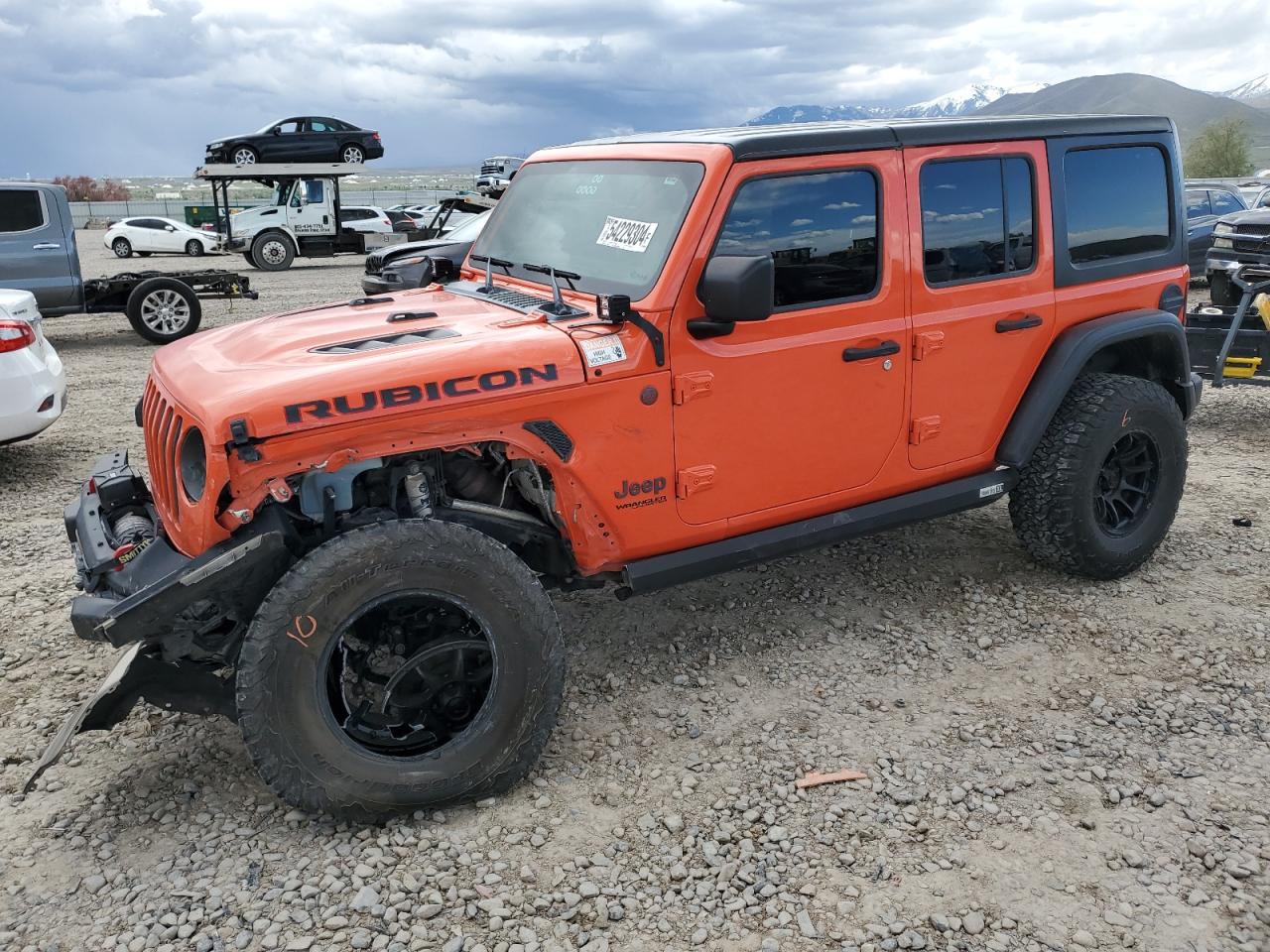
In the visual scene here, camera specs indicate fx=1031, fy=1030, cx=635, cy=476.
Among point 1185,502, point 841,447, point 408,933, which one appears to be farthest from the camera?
point 1185,502

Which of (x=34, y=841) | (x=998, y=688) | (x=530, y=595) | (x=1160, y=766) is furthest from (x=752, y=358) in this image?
(x=34, y=841)

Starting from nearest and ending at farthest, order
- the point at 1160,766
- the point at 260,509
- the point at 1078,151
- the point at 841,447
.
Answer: the point at 260,509 < the point at 1160,766 < the point at 841,447 < the point at 1078,151

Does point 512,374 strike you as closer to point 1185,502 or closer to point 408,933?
point 408,933

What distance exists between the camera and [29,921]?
112 inches

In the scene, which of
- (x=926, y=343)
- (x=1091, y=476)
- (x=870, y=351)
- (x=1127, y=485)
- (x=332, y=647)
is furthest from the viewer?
(x=1127, y=485)

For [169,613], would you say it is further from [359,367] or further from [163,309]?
[163,309]

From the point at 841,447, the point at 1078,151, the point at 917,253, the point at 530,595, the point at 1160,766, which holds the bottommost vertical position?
the point at 1160,766

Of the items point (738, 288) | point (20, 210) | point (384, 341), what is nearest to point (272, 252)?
point (20, 210)

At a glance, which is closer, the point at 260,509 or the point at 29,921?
the point at 29,921

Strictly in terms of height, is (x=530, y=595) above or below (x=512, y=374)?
below

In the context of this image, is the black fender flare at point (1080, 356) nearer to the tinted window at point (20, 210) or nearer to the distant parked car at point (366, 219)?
the tinted window at point (20, 210)

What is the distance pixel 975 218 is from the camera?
4.23 meters

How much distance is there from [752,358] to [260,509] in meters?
1.73

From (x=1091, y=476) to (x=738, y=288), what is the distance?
2.25 meters
